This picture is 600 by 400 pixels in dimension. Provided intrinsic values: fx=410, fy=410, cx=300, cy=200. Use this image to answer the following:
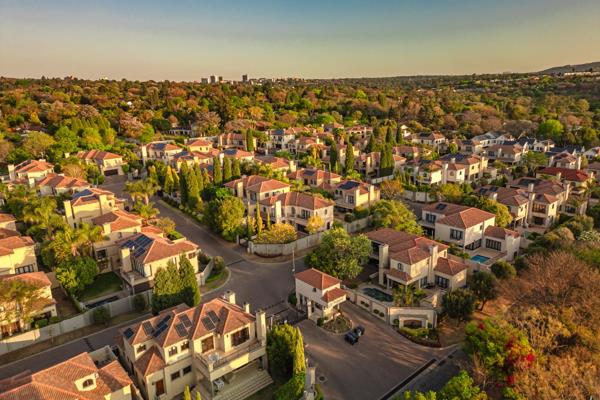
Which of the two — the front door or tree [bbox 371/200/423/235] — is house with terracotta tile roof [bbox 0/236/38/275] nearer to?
the front door

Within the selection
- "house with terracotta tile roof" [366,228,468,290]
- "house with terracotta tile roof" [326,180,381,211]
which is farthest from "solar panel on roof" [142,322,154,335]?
"house with terracotta tile roof" [326,180,381,211]

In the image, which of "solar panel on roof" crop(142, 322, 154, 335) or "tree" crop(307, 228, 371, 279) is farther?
"tree" crop(307, 228, 371, 279)

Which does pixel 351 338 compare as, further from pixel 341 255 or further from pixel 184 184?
pixel 184 184

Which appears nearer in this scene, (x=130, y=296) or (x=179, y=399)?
(x=179, y=399)

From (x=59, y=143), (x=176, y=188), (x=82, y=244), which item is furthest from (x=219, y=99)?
(x=82, y=244)

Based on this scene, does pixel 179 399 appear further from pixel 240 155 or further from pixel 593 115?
pixel 593 115

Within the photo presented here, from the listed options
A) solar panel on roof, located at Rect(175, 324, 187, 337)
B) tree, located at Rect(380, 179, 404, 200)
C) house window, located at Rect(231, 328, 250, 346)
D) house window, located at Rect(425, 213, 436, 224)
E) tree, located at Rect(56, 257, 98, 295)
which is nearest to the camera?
solar panel on roof, located at Rect(175, 324, 187, 337)

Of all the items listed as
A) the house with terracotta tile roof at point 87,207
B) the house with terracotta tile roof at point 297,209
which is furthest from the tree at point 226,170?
the house with terracotta tile roof at point 87,207
